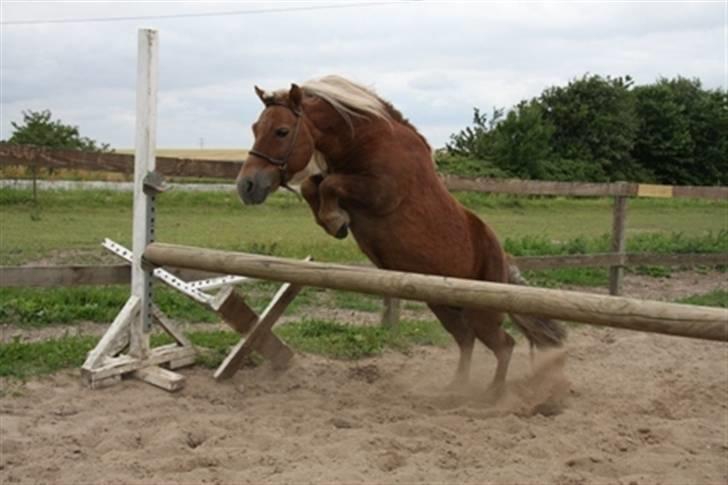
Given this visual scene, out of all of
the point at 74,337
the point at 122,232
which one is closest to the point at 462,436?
the point at 74,337

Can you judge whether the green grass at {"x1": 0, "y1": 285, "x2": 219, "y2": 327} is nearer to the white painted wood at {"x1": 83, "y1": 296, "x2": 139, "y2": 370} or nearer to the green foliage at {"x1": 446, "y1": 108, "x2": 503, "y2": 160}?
the white painted wood at {"x1": 83, "y1": 296, "x2": 139, "y2": 370}

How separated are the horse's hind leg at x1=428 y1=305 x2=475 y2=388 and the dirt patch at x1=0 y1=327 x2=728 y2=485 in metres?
0.12

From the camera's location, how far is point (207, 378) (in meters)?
4.62

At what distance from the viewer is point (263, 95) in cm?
375

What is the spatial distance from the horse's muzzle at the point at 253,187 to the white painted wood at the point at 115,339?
1.47 metres

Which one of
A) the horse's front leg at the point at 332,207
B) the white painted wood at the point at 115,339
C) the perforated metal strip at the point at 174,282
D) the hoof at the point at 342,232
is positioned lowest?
the white painted wood at the point at 115,339

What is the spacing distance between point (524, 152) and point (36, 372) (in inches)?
1026

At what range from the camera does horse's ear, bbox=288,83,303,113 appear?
366 centimetres

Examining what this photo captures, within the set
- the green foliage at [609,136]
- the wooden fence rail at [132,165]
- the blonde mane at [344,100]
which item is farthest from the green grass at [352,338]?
the green foliage at [609,136]

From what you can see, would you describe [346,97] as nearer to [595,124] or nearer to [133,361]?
[133,361]

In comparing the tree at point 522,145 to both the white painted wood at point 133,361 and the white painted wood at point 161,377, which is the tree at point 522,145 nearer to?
the white painted wood at point 133,361

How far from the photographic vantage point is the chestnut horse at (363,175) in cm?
361

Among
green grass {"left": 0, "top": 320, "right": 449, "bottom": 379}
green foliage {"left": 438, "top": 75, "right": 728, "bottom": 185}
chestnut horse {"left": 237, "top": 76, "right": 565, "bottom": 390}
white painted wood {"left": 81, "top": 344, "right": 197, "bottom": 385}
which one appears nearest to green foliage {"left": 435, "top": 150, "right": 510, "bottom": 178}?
green foliage {"left": 438, "top": 75, "right": 728, "bottom": 185}

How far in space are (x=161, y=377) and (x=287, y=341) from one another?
4.25 ft
